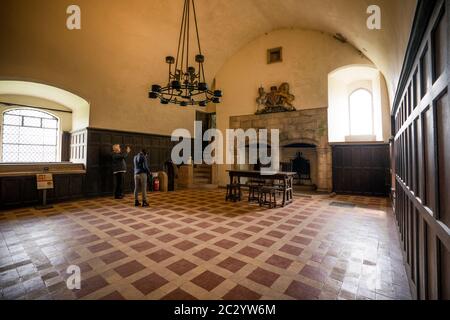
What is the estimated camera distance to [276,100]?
28.4 feet

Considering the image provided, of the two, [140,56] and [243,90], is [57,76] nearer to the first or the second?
[140,56]

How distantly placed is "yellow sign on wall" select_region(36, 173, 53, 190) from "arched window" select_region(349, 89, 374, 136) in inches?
402

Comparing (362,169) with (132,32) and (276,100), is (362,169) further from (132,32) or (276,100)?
(132,32)

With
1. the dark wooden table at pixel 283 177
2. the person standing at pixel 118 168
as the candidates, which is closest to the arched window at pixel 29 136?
the person standing at pixel 118 168

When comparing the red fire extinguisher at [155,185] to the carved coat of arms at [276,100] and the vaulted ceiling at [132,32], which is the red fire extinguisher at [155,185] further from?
the carved coat of arms at [276,100]

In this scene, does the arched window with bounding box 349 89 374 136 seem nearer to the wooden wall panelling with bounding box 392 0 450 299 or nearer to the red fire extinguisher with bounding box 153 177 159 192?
the wooden wall panelling with bounding box 392 0 450 299

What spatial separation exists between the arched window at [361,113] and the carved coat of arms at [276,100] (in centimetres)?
236

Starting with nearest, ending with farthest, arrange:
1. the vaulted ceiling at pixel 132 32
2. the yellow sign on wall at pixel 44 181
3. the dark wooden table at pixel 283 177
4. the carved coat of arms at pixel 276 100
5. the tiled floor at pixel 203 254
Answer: the tiled floor at pixel 203 254
the vaulted ceiling at pixel 132 32
the yellow sign on wall at pixel 44 181
the dark wooden table at pixel 283 177
the carved coat of arms at pixel 276 100

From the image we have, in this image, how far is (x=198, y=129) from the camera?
35.6ft

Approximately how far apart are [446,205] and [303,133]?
7.39 metres

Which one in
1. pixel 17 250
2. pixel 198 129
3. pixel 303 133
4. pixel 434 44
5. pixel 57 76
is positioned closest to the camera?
pixel 434 44

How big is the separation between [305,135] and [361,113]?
239 centimetres

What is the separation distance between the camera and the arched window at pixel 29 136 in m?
6.77
